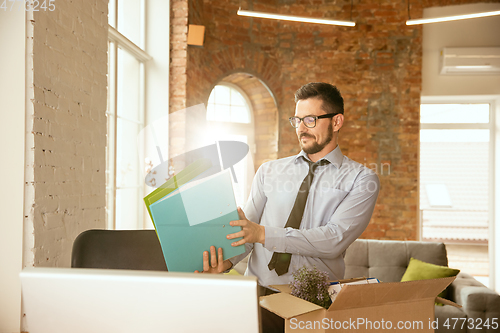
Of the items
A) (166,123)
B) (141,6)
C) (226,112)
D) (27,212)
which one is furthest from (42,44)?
(226,112)

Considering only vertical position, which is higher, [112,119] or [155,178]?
[112,119]

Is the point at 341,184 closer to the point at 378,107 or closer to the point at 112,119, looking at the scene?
the point at 112,119

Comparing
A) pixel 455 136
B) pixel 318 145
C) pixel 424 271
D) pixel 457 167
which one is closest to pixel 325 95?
pixel 318 145

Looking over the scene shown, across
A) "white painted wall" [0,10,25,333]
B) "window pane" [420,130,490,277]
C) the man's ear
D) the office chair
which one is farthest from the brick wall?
"window pane" [420,130,490,277]

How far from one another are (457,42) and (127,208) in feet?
13.5

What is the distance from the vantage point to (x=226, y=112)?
430cm

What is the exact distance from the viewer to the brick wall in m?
1.48

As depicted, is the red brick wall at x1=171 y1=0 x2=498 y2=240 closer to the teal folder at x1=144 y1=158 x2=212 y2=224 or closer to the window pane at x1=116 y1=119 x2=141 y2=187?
the window pane at x1=116 y1=119 x2=141 y2=187

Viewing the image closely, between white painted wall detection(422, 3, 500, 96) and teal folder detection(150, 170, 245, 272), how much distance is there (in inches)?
160

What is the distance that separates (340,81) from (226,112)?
1.42 metres

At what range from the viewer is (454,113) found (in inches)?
186

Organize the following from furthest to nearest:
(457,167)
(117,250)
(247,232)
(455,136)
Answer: (457,167) < (455,136) < (117,250) < (247,232)

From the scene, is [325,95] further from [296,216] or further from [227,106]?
[227,106]

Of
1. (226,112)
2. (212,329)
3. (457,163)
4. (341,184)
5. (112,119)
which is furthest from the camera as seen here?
(457,163)
